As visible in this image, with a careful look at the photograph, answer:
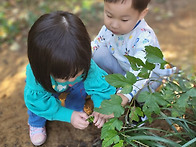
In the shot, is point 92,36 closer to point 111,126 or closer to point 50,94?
point 50,94

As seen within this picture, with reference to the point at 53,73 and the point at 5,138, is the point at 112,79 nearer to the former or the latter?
the point at 53,73

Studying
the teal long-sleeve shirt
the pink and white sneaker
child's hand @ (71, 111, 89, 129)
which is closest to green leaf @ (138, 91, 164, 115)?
the teal long-sleeve shirt

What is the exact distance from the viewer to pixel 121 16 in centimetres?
140

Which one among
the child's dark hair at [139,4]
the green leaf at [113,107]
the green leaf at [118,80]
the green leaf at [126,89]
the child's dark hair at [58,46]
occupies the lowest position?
the green leaf at [113,107]

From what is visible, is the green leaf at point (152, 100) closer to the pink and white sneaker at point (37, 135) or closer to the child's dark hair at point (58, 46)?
the child's dark hair at point (58, 46)

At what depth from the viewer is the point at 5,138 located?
163cm

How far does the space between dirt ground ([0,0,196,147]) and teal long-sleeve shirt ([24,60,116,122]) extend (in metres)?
0.20

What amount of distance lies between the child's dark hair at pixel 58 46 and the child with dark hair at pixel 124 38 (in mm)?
295

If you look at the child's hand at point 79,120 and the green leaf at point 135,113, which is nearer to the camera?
the green leaf at point 135,113

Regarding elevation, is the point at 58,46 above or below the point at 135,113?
above

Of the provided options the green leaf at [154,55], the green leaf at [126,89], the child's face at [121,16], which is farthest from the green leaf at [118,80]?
the child's face at [121,16]

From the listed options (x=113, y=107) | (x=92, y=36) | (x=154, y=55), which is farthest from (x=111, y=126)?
(x=92, y=36)

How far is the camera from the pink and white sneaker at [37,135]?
1544 mm

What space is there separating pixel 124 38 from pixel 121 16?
0.85 feet
